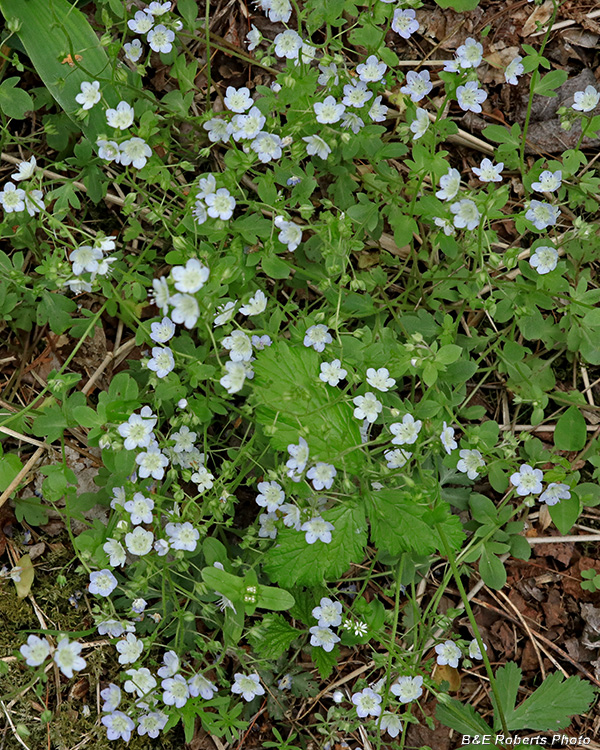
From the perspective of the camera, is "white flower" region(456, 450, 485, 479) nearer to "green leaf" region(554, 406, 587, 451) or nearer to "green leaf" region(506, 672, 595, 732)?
"green leaf" region(554, 406, 587, 451)

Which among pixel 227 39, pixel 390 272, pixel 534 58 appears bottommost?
pixel 390 272

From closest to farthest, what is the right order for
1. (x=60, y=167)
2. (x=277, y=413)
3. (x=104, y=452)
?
1. (x=277, y=413)
2. (x=104, y=452)
3. (x=60, y=167)

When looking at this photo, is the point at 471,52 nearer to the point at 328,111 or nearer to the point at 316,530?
the point at 328,111

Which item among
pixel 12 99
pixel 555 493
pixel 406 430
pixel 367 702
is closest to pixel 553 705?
pixel 367 702

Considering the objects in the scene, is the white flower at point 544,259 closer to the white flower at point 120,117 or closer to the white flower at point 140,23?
the white flower at point 120,117

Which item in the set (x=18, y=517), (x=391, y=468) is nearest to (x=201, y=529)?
(x=391, y=468)

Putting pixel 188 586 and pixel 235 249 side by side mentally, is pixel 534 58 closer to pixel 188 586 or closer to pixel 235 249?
pixel 235 249
